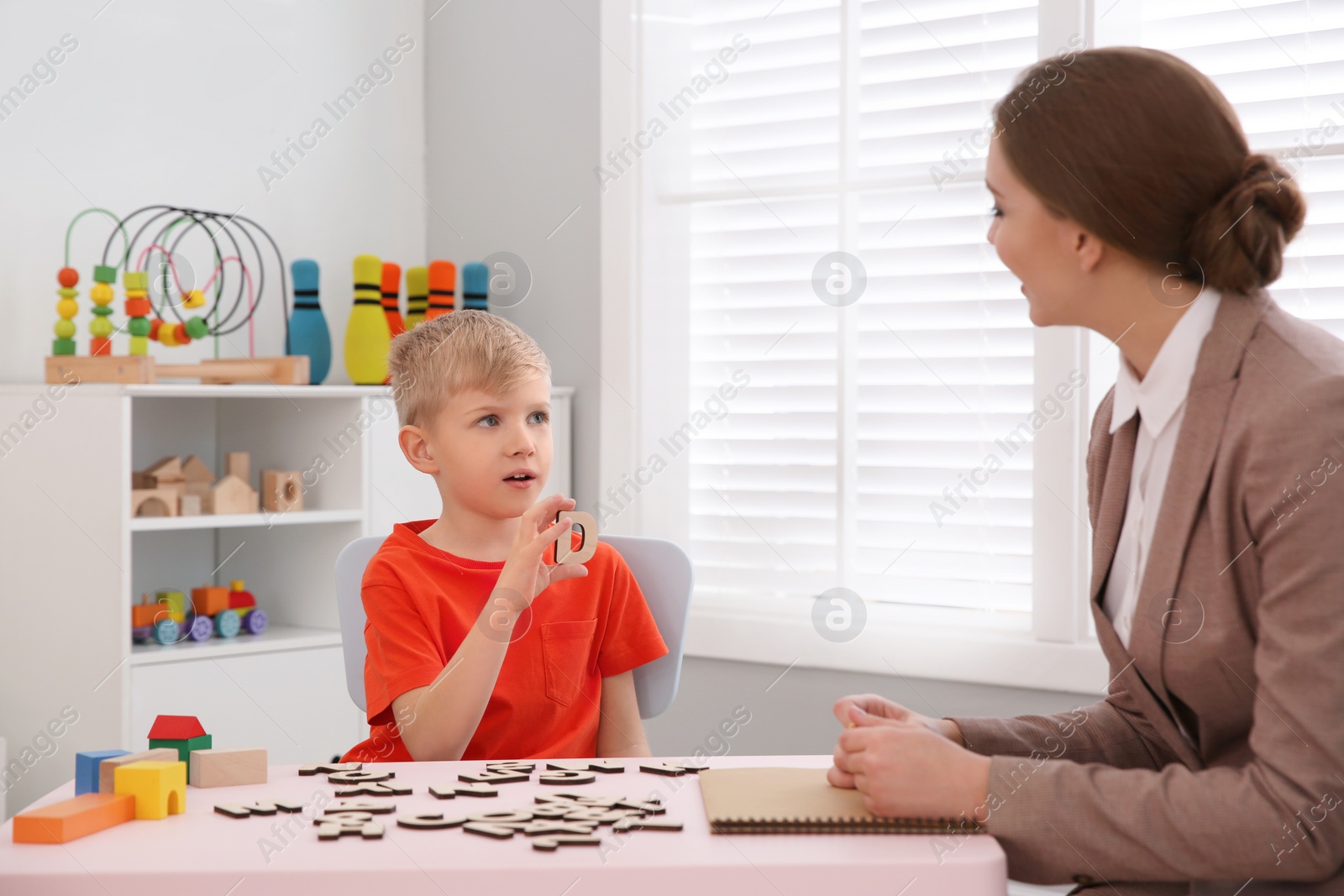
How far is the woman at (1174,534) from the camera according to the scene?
40.4 inches

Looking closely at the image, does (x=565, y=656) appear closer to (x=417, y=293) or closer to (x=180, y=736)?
(x=180, y=736)

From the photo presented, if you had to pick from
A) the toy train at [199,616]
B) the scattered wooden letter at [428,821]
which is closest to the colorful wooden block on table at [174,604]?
the toy train at [199,616]

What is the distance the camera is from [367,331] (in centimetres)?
298

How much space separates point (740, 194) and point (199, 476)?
1.47m

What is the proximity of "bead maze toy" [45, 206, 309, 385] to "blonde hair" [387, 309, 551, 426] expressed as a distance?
973mm

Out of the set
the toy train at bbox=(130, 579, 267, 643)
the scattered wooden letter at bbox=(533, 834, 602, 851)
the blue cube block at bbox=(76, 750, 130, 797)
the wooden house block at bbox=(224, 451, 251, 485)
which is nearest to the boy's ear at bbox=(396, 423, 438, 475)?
the blue cube block at bbox=(76, 750, 130, 797)

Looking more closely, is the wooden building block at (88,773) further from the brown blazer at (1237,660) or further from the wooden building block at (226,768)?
the brown blazer at (1237,660)

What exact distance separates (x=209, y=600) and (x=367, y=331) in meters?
0.75

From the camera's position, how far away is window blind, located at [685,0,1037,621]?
2658mm

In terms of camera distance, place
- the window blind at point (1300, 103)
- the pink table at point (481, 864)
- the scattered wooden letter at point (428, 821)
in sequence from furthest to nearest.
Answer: the window blind at point (1300, 103)
the scattered wooden letter at point (428, 821)
the pink table at point (481, 864)

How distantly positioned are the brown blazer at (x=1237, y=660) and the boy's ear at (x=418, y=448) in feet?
3.07

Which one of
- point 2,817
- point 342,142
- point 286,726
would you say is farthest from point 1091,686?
point 342,142

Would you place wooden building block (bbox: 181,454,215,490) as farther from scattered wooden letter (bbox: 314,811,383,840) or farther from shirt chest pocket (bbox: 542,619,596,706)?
scattered wooden letter (bbox: 314,811,383,840)

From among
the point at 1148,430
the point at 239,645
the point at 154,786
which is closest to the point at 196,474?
the point at 239,645
